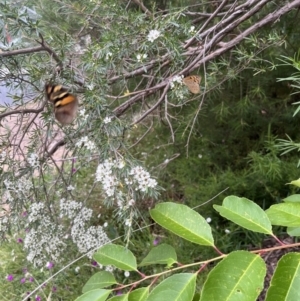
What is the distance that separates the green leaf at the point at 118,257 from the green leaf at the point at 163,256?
1.1 inches

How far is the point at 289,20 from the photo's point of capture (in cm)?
193

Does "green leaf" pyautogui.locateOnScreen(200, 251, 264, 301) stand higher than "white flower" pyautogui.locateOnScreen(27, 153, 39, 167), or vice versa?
"white flower" pyautogui.locateOnScreen(27, 153, 39, 167)

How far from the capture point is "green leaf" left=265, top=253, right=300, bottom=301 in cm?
51

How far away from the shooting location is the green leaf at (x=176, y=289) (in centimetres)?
56

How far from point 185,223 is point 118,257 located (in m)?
0.15

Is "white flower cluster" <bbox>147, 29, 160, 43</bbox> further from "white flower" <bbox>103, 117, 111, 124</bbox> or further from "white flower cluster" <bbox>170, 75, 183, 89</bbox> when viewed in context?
"white flower" <bbox>103, 117, 111, 124</bbox>

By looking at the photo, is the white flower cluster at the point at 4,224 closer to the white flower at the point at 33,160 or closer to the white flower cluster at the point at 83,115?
the white flower at the point at 33,160

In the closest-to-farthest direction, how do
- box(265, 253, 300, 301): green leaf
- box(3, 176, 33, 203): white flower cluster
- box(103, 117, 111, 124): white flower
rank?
box(265, 253, 300, 301): green leaf, box(103, 117, 111, 124): white flower, box(3, 176, 33, 203): white flower cluster

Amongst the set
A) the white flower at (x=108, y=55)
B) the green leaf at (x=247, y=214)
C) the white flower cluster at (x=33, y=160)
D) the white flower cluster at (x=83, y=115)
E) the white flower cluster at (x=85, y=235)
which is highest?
the white flower at (x=108, y=55)

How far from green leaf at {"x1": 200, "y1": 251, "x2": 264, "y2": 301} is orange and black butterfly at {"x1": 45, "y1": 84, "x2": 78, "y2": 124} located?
637mm

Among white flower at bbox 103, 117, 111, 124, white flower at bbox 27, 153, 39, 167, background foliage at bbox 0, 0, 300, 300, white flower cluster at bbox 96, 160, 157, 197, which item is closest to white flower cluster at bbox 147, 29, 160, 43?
background foliage at bbox 0, 0, 300, 300

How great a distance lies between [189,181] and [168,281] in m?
1.74

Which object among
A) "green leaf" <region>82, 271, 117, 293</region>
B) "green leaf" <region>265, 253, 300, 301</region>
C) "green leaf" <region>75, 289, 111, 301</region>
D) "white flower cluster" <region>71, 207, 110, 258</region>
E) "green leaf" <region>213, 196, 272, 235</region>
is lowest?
"white flower cluster" <region>71, 207, 110, 258</region>

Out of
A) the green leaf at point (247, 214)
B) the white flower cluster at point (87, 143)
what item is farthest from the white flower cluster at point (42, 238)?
the green leaf at point (247, 214)
